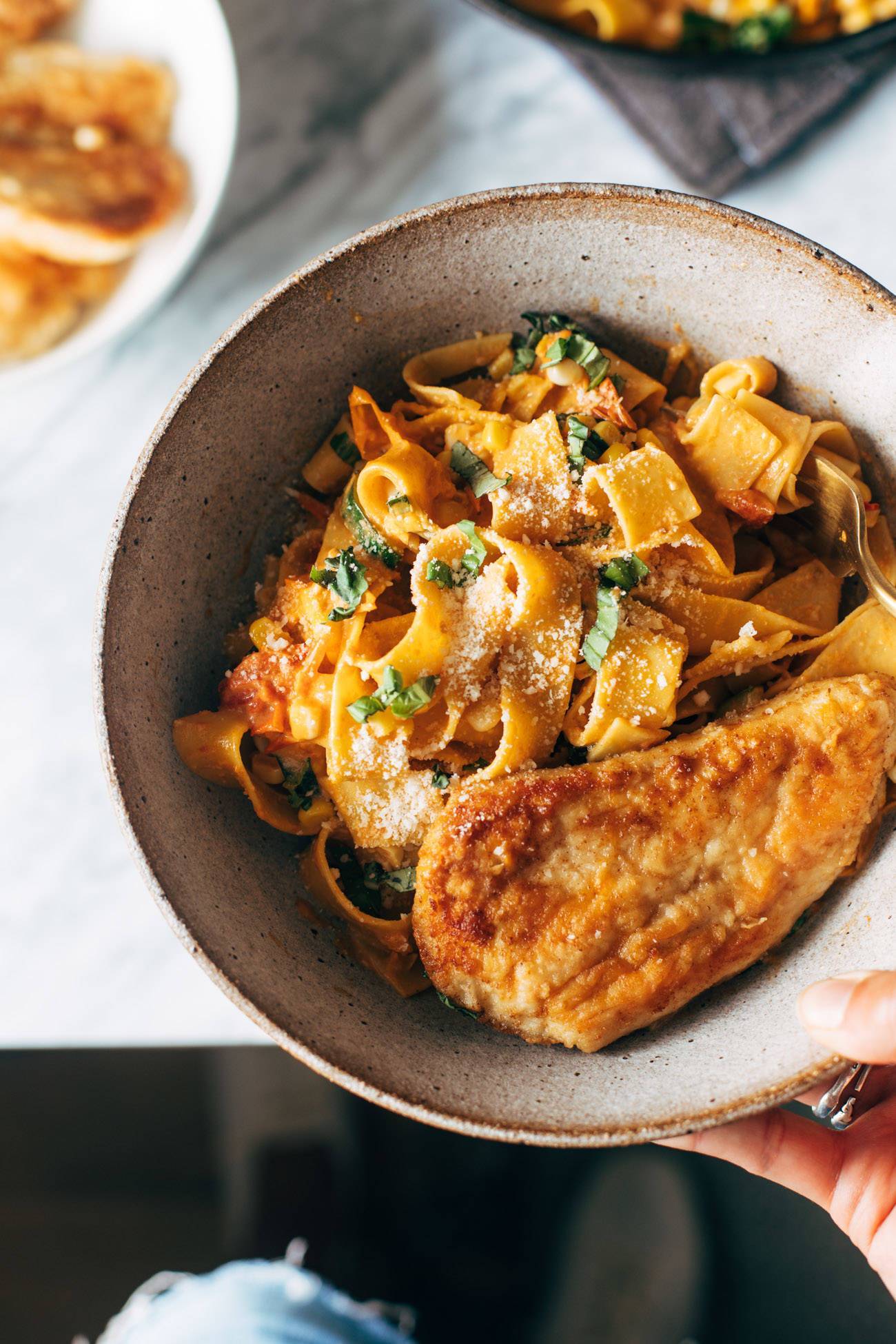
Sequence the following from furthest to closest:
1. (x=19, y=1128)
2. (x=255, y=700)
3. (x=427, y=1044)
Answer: (x=19, y=1128) < (x=255, y=700) < (x=427, y=1044)

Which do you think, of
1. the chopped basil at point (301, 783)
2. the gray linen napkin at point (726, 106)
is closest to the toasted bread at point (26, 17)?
the gray linen napkin at point (726, 106)

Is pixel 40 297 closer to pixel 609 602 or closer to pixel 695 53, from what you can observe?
pixel 695 53

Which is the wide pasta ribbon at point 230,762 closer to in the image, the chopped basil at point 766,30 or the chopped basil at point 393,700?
the chopped basil at point 393,700

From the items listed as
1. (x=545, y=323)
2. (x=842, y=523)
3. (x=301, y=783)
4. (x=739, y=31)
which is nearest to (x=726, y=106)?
(x=739, y=31)

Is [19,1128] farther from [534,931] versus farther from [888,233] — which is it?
[888,233]

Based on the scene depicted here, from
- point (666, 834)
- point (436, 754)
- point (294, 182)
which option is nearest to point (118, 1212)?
point (436, 754)

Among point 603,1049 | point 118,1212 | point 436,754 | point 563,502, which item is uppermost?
point 563,502
